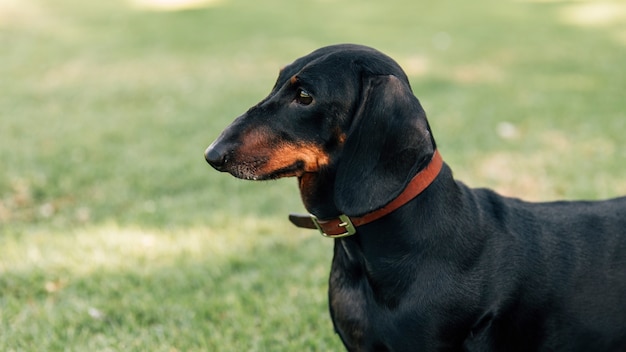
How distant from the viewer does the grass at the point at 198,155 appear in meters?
4.34

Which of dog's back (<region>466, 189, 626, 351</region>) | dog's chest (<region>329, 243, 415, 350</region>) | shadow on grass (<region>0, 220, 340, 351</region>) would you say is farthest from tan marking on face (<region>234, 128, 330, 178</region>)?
shadow on grass (<region>0, 220, 340, 351</region>)

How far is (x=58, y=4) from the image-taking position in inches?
723

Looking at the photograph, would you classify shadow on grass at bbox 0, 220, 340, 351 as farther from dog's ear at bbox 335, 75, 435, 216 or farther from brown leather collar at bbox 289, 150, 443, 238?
dog's ear at bbox 335, 75, 435, 216

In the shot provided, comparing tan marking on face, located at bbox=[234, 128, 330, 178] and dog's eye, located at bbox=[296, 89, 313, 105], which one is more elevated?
dog's eye, located at bbox=[296, 89, 313, 105]

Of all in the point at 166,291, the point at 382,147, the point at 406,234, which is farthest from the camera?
the point at 166,291

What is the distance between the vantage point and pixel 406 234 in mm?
2846

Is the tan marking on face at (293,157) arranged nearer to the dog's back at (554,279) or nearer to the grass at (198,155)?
the dog's back at (554,279)

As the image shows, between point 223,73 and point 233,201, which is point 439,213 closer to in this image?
point 233,201

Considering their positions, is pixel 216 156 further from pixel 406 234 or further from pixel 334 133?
pixel 406 234

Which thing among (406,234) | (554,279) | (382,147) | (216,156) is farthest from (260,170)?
(554,279)

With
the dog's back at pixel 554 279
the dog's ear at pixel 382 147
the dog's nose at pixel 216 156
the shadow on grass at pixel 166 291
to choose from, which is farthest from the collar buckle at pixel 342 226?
the shadow on grass at pixel 166 291

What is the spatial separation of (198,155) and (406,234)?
4858 millimetres

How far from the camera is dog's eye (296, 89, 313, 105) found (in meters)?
2.91

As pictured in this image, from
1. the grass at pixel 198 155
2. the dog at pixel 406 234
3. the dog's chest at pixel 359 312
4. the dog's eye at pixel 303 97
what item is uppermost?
the dog's eye at pixel 303 97
